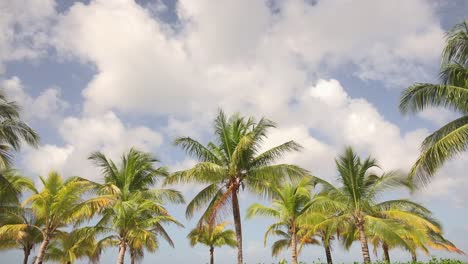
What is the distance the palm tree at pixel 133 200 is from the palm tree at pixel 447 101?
41.4ft

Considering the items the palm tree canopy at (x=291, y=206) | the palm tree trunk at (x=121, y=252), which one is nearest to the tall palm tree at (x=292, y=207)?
the palm tree canopy at (x=291, y=206)

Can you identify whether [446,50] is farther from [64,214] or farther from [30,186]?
[30,186]

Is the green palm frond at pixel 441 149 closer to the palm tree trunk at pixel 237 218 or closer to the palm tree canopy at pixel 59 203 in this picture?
the palm tree trunk at pixel 237 218

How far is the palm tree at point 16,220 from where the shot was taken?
2032 cm

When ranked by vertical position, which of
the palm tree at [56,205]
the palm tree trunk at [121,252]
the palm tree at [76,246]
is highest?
the palm tree at [56,205]

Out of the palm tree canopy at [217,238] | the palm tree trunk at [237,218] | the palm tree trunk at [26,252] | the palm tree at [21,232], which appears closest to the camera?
the palm tree trunk at [237,218]

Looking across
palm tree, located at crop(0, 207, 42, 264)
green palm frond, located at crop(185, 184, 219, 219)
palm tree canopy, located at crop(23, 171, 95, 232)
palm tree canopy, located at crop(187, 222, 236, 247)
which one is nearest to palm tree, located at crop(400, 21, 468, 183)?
green palm frond, located at crop(185, 184, 219, 219)

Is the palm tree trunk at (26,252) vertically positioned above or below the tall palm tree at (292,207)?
below

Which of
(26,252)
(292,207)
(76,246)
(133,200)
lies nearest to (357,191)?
(292,207)

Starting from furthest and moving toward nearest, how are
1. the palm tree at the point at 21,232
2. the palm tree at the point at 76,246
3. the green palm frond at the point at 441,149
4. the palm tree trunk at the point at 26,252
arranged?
the palm tree trunk at the point at 26,252 < the palm tree at the point at 21,232 < the palm tree at the point at 76,246 < the green palm frond at the point at 441,149

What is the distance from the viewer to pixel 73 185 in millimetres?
19250

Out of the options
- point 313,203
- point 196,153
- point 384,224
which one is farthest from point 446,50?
point 196,153

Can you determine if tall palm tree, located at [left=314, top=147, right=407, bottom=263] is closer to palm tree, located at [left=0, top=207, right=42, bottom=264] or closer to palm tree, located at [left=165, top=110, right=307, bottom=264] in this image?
palm tree, located at [left=165, top=110, right=307, bottom=264]

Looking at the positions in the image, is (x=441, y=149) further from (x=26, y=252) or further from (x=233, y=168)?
(x=26, y=252)
